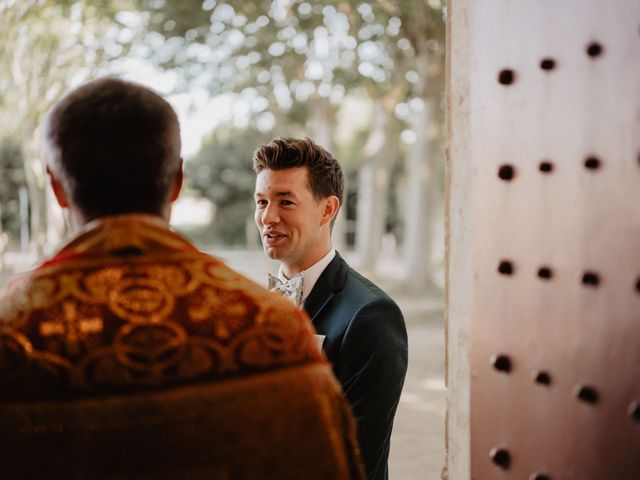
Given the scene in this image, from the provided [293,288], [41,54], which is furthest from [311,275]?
[41,54]

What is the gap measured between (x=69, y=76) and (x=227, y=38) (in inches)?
349

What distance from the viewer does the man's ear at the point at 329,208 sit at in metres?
2.89

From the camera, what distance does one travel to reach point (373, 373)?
230cm

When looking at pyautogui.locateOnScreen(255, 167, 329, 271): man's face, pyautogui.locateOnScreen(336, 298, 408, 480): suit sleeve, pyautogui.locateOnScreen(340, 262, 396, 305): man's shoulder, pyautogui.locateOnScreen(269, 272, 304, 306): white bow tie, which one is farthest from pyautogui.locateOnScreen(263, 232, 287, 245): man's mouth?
pyautogui.locateOnScreen(336, 298, 408, 480): suit sleeve

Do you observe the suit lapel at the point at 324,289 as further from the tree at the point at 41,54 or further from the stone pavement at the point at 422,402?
the tree at the point at 41,54

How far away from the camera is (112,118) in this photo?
1.38 metres

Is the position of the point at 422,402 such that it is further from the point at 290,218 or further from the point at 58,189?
the point at 58,189

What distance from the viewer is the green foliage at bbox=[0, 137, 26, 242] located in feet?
122

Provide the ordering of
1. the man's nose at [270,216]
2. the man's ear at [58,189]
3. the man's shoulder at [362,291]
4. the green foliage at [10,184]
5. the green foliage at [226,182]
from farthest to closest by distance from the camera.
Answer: the green foliage at [226,182] < the green foliage at [10,184] < the man's nose at [270,216] < the man's shoulder at [362,291] < the man's ear at [58,189]

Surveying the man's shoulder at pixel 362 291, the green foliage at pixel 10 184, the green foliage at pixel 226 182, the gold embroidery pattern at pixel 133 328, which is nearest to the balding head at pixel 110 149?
the gold embroidery pattern at pixel 133 328

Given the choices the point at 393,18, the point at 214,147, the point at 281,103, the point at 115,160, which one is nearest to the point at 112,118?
the point at 115,160

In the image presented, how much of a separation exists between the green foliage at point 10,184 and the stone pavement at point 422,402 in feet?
86.7

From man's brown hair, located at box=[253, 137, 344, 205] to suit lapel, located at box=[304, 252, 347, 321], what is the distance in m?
0.31

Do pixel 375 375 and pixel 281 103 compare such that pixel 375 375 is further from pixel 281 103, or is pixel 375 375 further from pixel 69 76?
pixel 69 76
